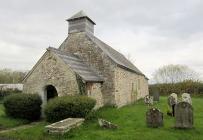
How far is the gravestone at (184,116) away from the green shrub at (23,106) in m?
9.67

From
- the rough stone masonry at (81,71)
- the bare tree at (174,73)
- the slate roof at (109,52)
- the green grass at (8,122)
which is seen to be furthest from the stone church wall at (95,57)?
the bare tree at (174,73)

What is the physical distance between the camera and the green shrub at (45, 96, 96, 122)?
589 inches

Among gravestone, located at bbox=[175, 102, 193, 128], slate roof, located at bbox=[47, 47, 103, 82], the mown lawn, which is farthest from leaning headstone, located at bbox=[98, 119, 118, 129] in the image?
slate roof, located at bbox=[47, 47, 103, 82]

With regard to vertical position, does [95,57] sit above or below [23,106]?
above

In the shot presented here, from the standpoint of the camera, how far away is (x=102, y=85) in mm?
21109

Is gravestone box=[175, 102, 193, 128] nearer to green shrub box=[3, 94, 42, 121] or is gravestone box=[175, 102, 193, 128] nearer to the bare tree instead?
green shrub box=[3, 94, 42, 121]

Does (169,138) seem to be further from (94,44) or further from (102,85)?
(94,44)

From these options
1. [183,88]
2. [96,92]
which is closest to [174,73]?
[183,88]

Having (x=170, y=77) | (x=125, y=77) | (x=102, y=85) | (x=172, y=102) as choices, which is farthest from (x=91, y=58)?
(x=170, y=77)

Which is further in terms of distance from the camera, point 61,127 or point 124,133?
point 124,133

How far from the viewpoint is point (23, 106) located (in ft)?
56.9

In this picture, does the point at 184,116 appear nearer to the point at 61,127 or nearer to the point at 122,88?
the point at 61,127

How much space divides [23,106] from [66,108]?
13.0 ft

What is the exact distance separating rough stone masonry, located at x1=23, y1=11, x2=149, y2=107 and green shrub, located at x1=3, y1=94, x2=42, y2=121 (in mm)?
791
